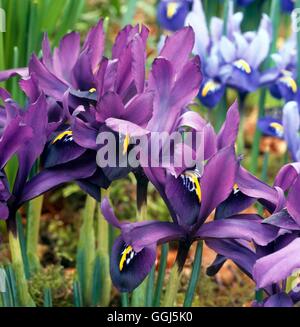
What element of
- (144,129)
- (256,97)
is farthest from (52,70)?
(256,97)

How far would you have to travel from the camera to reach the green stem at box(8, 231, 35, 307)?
1.46 m

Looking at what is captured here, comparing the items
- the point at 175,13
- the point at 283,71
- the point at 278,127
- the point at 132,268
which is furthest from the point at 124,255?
the point at 175,13

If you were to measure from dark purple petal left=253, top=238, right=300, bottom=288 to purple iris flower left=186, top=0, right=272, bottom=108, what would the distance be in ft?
3.40

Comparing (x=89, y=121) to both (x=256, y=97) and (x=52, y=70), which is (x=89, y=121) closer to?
(x=52, y=70)

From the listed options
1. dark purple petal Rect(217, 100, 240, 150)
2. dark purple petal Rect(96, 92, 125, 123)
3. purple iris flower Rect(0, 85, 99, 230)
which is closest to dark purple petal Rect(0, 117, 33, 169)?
purple iris flower Rect(0, 85, 99, 230)

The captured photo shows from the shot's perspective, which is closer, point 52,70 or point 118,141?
point 118,141

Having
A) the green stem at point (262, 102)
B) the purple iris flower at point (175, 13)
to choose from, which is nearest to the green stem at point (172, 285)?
the green stem at point (262, 102)

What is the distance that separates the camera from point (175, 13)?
2.54 metres

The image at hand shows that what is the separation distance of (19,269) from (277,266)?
522mm

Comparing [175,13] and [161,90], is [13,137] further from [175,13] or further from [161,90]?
[175,13]
